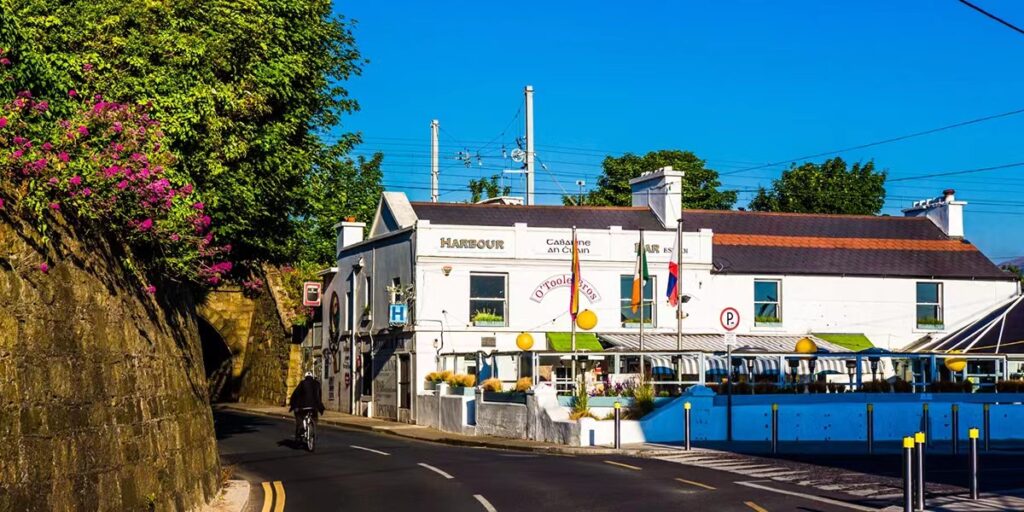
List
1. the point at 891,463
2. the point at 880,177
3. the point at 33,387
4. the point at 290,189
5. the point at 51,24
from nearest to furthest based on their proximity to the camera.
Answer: the point at 33,387 < the point at 51,24 < the point at 891,463 < the point at 290,189 < the point at 880,177

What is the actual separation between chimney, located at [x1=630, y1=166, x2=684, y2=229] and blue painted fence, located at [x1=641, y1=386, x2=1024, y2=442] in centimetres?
1634

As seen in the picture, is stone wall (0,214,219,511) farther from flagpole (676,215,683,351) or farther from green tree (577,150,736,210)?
green tree (577,150,736,210)

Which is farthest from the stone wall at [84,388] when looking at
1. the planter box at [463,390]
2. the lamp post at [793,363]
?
the lamp post at [793,363]

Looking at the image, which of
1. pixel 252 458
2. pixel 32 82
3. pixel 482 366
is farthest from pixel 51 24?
pixel 482 366

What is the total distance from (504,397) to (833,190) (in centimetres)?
4800

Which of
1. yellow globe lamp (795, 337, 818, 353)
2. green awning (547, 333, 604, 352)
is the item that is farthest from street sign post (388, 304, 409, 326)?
yellow globe lamp (795, 337, 818, 353)

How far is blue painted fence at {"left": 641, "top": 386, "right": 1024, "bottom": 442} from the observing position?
32406mm

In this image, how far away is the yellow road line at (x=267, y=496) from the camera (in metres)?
18.1

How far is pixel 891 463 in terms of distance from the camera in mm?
24656

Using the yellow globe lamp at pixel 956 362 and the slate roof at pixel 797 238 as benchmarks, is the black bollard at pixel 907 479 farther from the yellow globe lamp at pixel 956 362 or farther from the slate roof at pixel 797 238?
the slate roof at pixel 797 238

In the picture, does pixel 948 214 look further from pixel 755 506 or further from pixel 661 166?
pixel 755 506

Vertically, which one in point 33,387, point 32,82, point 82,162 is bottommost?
point 33,387

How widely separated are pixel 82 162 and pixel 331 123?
16.9 m

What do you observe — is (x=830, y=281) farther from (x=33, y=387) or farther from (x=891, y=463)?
(x=33, y=387)
